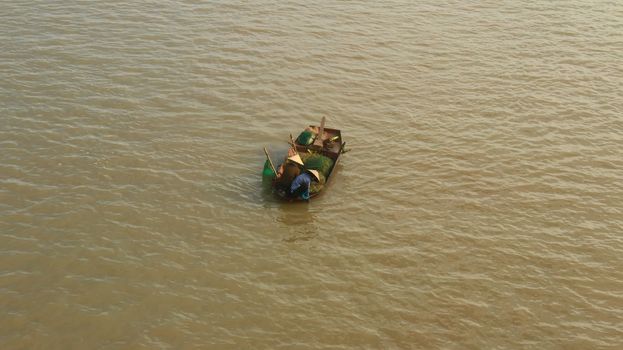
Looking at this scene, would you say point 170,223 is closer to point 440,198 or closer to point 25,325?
point 25,325

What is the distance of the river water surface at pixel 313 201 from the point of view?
1209 cm

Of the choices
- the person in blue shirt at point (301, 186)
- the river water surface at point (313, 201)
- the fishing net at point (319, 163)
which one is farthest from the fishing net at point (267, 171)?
the fishing net at point (319, 163)

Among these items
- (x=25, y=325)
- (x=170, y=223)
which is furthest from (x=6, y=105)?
(x=25, y=325)

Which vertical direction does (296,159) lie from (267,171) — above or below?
above

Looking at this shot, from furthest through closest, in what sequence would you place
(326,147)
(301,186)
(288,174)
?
(326,147)
(288,174)
(301,186)

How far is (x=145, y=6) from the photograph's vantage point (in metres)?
25.6

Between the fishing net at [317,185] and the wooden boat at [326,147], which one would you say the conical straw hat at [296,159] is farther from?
the fishing net at [317,185]

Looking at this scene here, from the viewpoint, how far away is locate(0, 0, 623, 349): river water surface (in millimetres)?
12094

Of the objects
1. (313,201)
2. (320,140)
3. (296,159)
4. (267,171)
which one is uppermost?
(320,140)

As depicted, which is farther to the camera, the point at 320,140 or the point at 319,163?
the point at 320,140

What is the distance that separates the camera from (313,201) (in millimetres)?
15523

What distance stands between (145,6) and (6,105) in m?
9.23

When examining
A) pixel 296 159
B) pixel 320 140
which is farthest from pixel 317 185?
pixel 320 140

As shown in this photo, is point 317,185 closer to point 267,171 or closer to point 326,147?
point 267,171
